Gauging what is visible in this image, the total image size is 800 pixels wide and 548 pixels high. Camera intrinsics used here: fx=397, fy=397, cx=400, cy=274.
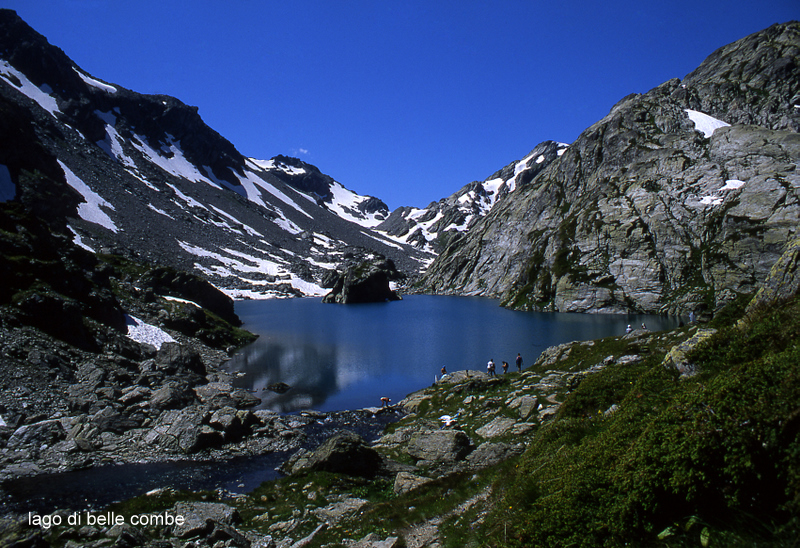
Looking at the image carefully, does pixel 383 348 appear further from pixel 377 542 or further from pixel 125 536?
pixel 377 542

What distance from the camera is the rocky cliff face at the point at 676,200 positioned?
80.6 metres

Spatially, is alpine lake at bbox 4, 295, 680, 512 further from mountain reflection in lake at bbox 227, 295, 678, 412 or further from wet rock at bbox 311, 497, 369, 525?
wet rock at bbox 311, 497, 369, 525

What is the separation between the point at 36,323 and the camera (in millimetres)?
34688

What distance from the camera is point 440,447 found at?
20656 millimetres

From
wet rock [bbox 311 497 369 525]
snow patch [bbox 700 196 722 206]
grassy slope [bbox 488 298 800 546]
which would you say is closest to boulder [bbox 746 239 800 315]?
grassy slope [bbox 488 298 800 546]

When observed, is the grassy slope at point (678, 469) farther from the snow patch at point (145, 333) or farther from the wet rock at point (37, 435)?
the snow patch at point (145, 333)

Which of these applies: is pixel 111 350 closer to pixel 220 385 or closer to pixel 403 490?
pixel 220 385

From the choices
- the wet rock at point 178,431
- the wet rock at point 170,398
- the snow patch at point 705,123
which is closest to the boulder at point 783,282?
the wet rock at point 178,431

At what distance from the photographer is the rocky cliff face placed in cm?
8056

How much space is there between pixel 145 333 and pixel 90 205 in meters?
157

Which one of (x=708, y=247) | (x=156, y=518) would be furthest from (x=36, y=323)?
(x=708, y=247)

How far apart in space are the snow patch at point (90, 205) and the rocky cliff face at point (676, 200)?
153 m

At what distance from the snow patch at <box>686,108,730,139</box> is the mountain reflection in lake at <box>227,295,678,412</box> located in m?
61.5

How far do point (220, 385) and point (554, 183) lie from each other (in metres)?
134
